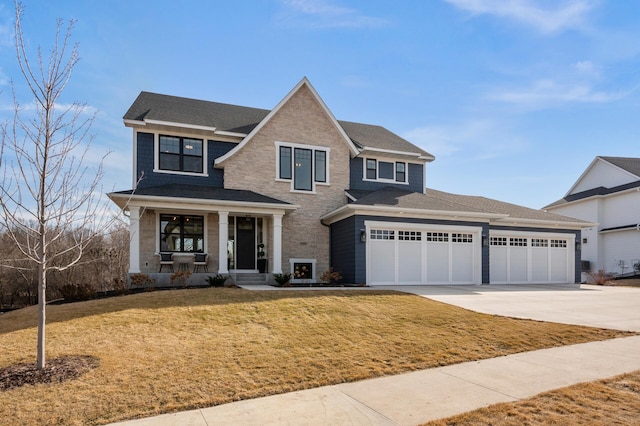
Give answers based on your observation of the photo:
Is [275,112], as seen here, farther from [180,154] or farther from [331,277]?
[331,277]

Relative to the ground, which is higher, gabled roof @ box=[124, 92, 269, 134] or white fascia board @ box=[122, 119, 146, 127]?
gabled roof @ box=[124, 92, 269, 134]

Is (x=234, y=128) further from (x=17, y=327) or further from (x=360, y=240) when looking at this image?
(x=17, y=327)

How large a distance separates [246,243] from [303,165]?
4.73m

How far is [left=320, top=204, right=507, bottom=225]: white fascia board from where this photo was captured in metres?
16.6

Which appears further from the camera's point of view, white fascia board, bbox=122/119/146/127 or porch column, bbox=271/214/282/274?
porch column, bbox=271/214/282/274

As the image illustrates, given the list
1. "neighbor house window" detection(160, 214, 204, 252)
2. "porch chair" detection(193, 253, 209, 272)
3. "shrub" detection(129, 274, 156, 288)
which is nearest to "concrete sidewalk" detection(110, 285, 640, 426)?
"shrub" detection(129, 274, 156, 288)

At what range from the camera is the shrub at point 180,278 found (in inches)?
572

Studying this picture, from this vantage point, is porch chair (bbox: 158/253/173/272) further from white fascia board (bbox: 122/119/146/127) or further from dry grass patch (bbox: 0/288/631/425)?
white fascia board (bbox: 122/119/146/127)

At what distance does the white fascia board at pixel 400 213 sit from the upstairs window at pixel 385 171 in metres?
3.72

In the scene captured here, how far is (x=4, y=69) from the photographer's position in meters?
7.14

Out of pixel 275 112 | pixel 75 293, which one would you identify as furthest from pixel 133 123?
pixel 75 293

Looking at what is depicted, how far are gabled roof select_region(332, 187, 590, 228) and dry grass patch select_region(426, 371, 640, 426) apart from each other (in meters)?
11.5

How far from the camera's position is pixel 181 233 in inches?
669

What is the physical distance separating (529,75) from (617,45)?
362 centimetres
